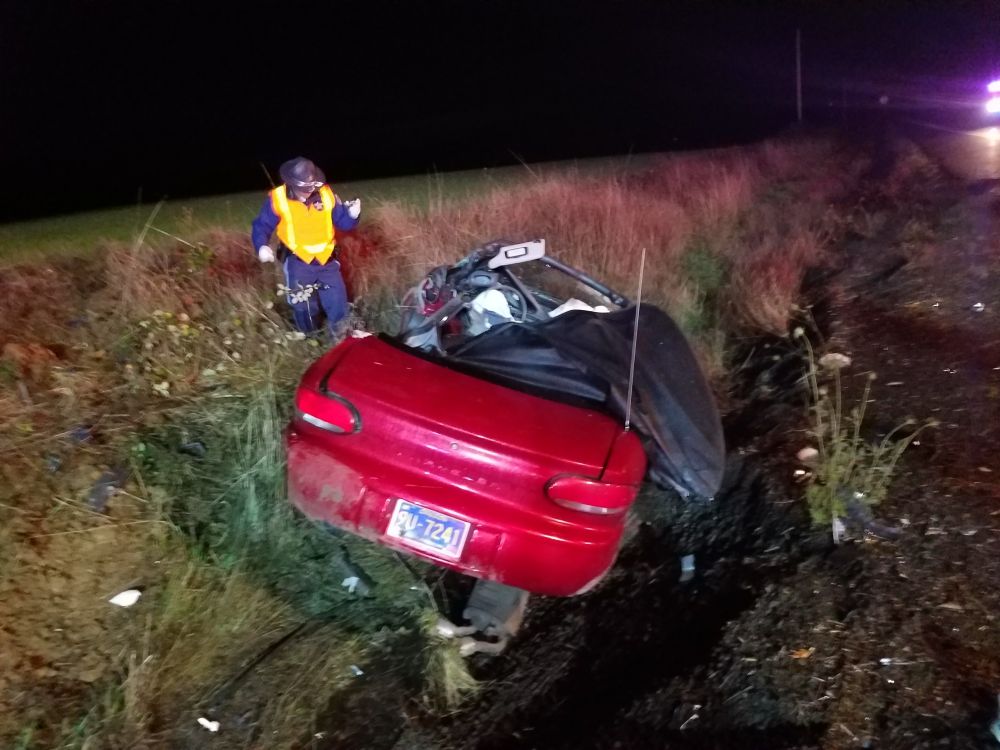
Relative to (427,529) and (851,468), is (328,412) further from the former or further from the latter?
(851,468)

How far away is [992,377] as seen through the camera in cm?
425

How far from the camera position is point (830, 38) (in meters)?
18.9

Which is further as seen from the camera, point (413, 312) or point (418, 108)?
point (418, 108)

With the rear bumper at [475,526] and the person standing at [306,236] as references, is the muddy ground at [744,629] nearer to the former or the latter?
the rear bumper at [475,526]

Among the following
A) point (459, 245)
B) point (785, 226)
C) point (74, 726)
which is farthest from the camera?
point (785, 226)

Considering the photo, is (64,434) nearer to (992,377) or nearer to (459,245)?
(459,245)

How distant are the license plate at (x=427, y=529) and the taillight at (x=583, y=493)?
1.21 feet

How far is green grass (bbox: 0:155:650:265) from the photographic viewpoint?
21.0ft

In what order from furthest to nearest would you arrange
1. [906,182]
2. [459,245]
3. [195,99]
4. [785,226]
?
[195,99] < [906,182] < [785,226] < [459,245]

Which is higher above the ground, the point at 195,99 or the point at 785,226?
the point at 195,99

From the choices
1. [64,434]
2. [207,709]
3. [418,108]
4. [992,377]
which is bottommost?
[207,709]

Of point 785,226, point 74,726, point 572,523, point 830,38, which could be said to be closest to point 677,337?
point 572,523

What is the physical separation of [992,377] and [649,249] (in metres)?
2.69

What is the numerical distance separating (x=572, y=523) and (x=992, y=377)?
2733mm
